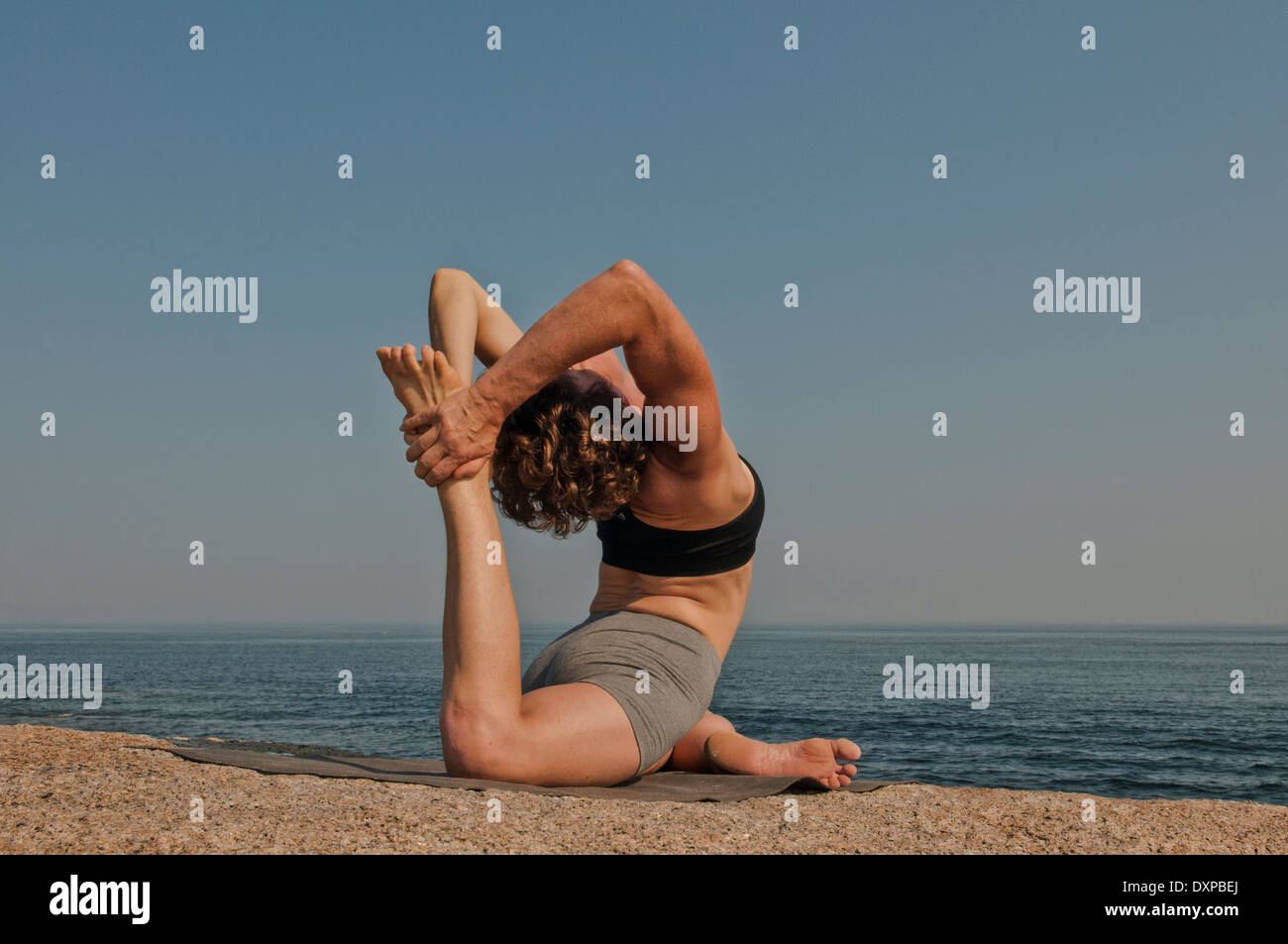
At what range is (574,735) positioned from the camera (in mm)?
3516

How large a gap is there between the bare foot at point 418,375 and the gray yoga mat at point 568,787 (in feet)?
4.93

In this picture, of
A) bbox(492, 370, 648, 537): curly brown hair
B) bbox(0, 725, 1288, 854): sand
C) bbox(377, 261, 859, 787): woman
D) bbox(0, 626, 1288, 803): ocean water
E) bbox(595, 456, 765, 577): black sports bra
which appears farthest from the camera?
bbox(0, 626, 1288, 803): ocean water

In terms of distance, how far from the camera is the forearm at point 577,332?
3188 mm

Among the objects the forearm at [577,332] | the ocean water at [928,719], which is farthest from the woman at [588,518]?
the ocean water at [928,719]

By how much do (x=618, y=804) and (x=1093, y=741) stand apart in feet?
58.8

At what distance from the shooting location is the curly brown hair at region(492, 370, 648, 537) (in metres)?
3.52
